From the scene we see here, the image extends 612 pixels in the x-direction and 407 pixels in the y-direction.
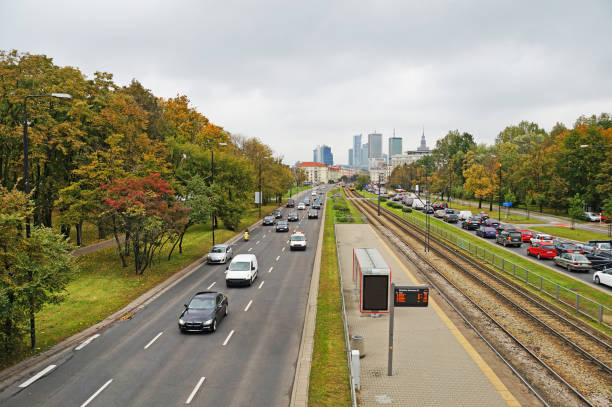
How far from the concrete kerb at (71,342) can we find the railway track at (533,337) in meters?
16.6

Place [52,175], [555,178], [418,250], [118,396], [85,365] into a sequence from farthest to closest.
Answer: [555,178] < [418,250] < [52,175] < [85,365] < [118,396]

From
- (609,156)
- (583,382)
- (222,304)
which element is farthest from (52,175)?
(609,156)

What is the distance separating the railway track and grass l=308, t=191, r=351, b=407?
590cm

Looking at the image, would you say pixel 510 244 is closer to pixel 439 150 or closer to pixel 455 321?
pixel 455 321

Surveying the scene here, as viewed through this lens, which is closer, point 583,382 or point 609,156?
point 583,382

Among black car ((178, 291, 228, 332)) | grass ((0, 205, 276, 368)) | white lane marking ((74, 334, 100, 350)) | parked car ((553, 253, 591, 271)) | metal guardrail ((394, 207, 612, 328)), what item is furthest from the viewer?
parked car ((553, 253, 591, 271))

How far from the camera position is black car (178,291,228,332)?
15812 millimetres

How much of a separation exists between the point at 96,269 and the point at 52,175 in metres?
12.1

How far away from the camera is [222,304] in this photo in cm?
1758

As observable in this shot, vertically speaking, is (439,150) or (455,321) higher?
(439,150)

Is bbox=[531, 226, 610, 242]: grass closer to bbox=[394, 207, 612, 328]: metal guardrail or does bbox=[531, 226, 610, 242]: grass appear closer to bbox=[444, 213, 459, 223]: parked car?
bbox=[444, 213, 459, 223]: parked car

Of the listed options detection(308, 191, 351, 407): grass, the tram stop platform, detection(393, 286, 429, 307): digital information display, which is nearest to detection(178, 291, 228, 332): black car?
detection(308, 191, 351, 407): grass

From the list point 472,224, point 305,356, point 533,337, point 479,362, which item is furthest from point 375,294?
point 472,224

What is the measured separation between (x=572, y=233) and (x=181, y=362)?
50.4 meters
